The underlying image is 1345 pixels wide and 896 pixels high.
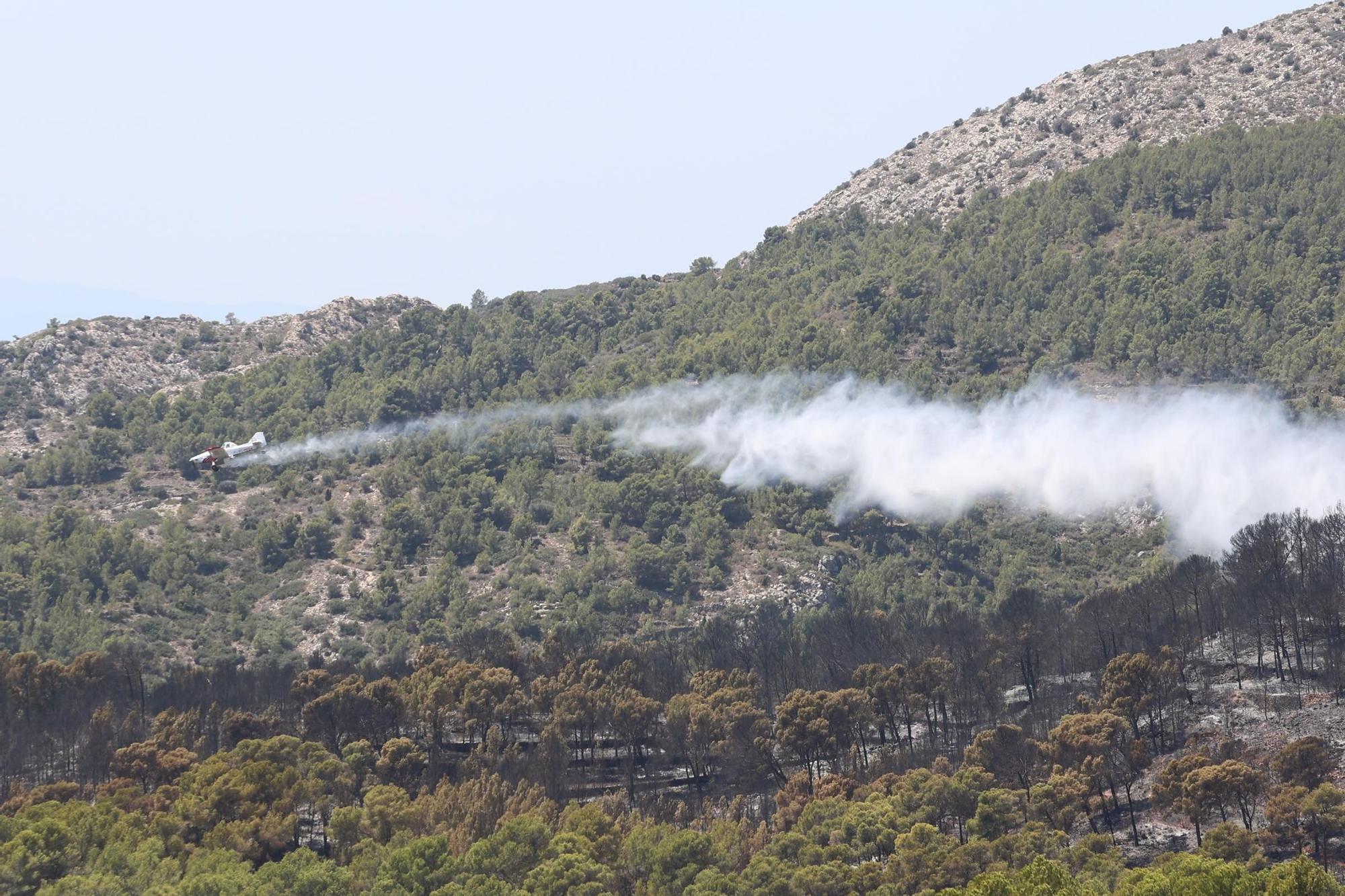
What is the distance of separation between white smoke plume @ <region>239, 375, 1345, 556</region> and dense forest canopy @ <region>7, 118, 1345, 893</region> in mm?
3439

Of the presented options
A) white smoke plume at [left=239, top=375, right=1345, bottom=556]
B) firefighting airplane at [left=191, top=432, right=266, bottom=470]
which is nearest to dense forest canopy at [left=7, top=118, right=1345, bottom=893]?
white smoke plume at [left=239, top=375, right=1345, bottom=556]

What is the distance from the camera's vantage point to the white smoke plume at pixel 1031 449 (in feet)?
530

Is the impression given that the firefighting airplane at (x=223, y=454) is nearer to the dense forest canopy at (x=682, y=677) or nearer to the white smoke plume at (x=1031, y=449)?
the dense forest canopy at (x=682, y=677)

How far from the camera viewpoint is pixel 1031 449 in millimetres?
184875

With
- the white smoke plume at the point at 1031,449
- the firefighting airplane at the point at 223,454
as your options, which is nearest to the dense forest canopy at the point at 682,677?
the white smoke plume at the point at 1031,449

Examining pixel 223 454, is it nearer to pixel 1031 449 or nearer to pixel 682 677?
pixel 682 677

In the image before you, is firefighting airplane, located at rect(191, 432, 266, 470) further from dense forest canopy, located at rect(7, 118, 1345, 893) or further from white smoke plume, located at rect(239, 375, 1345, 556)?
white smoke plume, located at rect(239, 375, 1345, 556)

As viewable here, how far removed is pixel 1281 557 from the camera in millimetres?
125312

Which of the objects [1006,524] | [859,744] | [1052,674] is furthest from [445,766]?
[1006,524]

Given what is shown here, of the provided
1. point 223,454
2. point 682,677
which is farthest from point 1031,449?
point 223,454

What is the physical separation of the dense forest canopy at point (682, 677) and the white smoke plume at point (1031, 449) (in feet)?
11.3

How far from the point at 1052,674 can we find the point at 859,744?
15.1 m

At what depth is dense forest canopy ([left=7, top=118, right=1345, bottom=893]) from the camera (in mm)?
88562

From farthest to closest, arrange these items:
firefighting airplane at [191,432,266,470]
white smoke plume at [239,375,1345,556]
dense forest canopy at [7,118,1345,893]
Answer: firefighting airplane at [191,432,266,470]
white smoke plume at [239,375,1345,556]
dense forest canopy at [7,118,1345,893]
